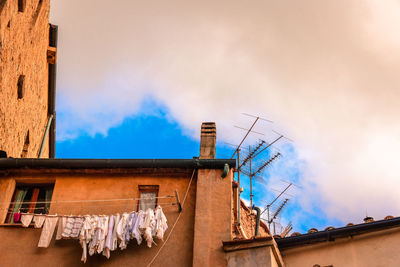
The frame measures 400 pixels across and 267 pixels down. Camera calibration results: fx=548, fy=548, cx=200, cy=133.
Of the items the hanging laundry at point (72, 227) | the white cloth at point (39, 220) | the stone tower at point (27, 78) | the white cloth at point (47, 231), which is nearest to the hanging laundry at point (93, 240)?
the hanging laundry at point (72, 227)

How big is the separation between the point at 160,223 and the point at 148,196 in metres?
1.54

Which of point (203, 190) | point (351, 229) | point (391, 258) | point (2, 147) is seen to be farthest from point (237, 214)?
point (2, 147)

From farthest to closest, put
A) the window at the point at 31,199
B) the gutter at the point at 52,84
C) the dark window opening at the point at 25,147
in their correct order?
1. the gutter at the point at 52,84
2. the dark window opening at the point at 25,147
3. the window at the point at 31,199

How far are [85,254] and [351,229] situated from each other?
7.55 meters

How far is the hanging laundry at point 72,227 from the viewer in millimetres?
15328

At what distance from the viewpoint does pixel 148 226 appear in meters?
15.2

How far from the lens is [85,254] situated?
14977mm

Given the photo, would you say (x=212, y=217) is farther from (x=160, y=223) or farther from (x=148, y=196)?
(x=148, y=196)

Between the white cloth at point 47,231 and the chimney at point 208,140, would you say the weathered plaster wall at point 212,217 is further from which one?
the white cloth at point 47,231

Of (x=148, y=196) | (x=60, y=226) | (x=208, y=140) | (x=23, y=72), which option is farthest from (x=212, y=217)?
(x=23, y=72)

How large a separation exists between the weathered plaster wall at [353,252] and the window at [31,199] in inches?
291

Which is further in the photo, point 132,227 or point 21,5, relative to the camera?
point 21,5

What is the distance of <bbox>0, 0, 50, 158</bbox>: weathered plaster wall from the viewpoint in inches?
870

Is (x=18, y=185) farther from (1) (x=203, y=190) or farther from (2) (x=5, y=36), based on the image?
(2) (x=5, y=36)
